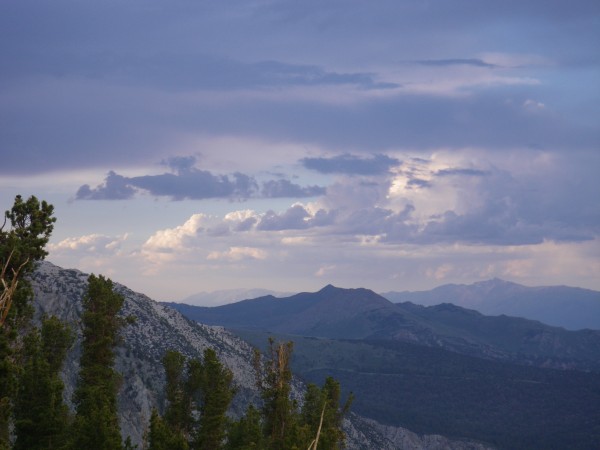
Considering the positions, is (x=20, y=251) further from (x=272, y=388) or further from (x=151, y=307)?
(x=151, y=307)

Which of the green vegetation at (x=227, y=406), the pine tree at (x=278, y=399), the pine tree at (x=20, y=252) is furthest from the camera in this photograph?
the pine tree at (x=278, y=399)

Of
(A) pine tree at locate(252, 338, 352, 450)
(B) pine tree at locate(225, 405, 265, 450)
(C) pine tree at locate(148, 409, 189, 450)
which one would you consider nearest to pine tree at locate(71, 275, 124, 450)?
(C) pine tree at locate(148, 409, 189, 450)

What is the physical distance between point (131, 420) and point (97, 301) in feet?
190

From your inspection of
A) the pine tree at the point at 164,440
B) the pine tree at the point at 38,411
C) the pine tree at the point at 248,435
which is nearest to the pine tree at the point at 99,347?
the pine tree at the point at 38,411

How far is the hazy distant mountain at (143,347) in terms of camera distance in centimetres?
12388

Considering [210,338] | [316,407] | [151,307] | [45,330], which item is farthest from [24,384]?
[210,338]

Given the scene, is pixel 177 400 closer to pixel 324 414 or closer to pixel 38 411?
pixel 324 414

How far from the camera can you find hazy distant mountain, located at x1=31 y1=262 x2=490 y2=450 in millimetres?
123875

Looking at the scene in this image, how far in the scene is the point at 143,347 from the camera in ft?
462

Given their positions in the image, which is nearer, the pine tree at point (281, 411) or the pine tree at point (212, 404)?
the pine tree at point (212, 404)

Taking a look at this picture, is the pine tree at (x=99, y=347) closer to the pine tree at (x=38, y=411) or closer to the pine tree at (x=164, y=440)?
the pine tree at (x=38, y=411)

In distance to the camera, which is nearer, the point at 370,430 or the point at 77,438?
A: the point at 77,438

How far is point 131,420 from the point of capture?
121m

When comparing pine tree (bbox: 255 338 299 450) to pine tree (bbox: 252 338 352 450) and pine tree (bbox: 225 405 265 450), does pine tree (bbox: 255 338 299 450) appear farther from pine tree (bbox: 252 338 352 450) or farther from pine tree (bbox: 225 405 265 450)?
pine tree (bbox: 225 405 265 450)
